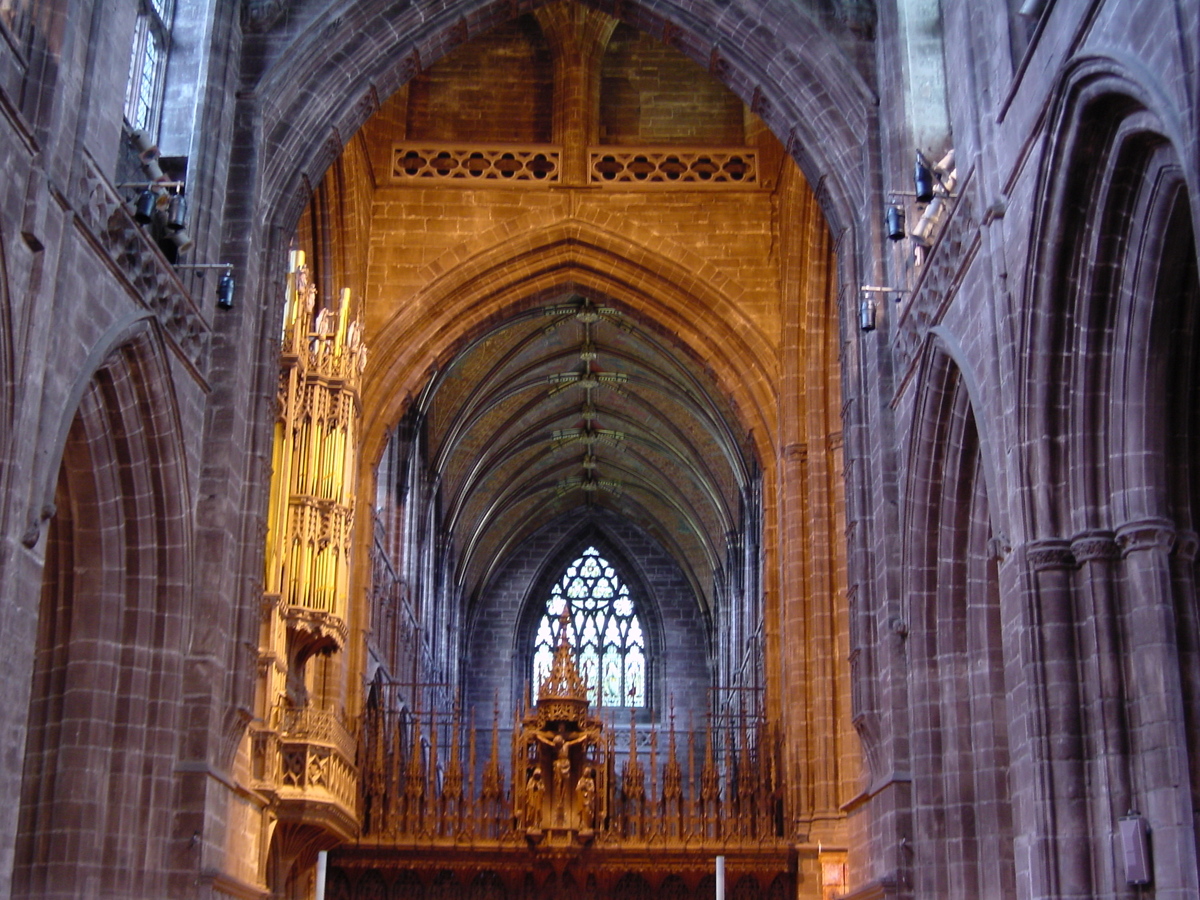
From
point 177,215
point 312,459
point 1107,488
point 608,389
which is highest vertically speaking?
point 608,389

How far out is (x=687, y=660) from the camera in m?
38.3

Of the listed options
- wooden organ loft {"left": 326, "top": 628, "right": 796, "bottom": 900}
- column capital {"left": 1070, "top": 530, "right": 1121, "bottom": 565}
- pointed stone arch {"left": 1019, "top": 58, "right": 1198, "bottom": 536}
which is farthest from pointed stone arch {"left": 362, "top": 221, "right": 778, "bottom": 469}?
column capital {"left": 1070, "top": 530, "right": 1121, "bottom": 565}

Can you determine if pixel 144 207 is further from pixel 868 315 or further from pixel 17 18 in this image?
pixel 868 315

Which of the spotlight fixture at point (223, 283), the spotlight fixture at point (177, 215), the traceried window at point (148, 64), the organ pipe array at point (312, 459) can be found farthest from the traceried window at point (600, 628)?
the spotlight fixture at point (177, 215)

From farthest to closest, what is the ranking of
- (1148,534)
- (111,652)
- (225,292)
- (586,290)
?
1. (586,290)
2. (225,292)
3. (111,652)
4. (1148,534)

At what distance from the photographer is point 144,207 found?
1273cm

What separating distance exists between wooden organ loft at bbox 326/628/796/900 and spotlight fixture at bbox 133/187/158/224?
33.0ft

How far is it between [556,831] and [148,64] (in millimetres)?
11553

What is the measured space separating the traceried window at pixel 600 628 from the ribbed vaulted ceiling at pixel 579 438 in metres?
1.61

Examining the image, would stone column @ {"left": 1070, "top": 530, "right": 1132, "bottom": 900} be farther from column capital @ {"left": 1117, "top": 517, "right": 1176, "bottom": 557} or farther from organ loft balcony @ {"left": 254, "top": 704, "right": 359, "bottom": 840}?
organ loft balcony @ {"left": 254, "top": 704, "right": 359, "bottom": 840}

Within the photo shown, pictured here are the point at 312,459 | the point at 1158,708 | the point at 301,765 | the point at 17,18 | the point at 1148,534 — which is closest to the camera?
the point at 1158,708

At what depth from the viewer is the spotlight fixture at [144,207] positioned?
12.7 m

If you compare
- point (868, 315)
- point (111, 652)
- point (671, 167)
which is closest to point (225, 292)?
point (111, 652)

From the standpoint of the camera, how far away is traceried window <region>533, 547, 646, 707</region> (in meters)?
38.5
